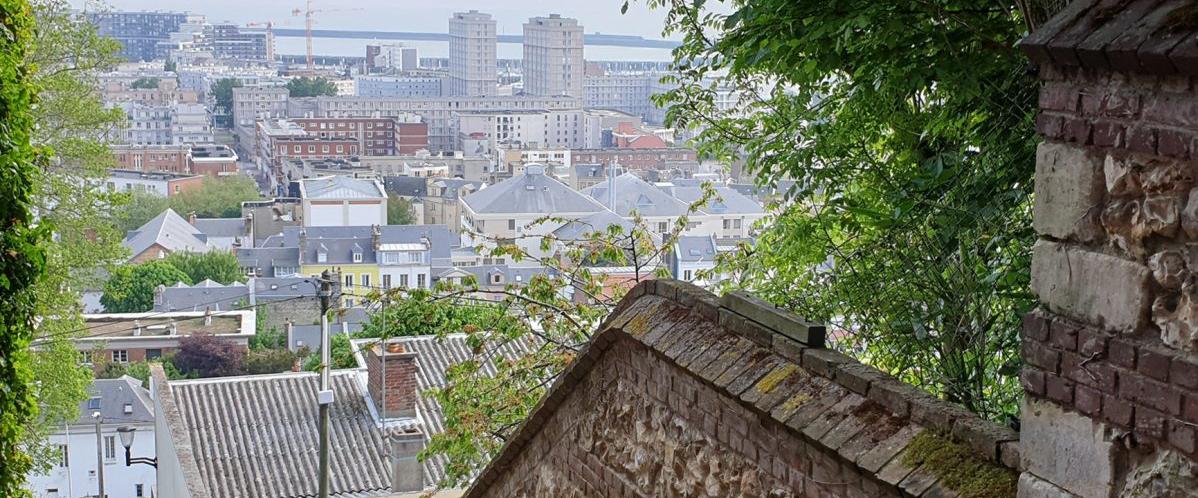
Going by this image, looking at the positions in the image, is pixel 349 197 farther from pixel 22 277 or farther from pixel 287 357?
pixel 22 277

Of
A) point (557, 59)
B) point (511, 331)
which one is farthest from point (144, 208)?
point (511, 331)

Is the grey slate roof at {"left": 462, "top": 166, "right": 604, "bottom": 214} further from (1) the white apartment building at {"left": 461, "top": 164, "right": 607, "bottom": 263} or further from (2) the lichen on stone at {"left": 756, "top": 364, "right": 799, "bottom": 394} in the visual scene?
(2) the lichen on stone at {"left": 756, "top": 364, "right": 799, "bottom": 394}

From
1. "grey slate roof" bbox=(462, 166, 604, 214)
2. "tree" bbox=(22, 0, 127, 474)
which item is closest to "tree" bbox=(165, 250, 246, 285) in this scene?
"grey slate roof" bbox=(462, 166, 604, 214)

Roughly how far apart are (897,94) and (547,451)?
3170mm

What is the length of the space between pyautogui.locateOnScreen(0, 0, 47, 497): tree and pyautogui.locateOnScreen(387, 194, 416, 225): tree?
91.8 meters

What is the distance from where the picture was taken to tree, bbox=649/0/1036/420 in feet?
19.0

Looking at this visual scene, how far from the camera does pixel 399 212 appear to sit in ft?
333

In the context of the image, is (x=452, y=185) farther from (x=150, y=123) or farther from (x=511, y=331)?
(x=511, y=331)

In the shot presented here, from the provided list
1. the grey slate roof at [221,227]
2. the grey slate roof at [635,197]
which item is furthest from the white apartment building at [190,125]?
the grey slate roof at [635,197]

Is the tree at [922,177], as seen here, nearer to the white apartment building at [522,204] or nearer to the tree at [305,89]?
the white apartment building at [522,204]

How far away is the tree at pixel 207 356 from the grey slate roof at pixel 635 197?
3219 centimetres

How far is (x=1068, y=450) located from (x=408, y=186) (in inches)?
4347

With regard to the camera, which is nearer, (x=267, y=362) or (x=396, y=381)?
(x=396, y=381)

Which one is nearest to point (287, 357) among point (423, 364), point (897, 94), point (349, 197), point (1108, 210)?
point (349, 197)
